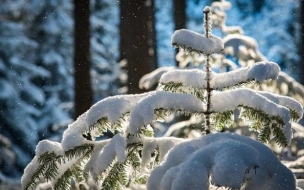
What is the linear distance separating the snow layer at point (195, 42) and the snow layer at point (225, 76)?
0.14 metres

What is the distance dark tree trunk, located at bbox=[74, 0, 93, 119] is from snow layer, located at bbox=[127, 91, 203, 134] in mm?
3934

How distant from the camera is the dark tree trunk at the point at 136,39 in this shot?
535 cm

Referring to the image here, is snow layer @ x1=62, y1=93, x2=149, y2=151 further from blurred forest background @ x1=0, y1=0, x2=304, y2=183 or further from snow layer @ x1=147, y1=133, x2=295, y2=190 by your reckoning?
blurred forest background @ x1=0, y1=0, x2=304, y2=183

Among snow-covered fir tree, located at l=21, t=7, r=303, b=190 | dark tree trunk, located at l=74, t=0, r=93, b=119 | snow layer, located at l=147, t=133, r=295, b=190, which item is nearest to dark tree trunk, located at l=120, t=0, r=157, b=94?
dark tree trunk, located at l=74, t=0, r=93, b=119

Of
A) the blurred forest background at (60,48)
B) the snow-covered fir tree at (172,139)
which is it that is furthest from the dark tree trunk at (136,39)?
the snow-covered fir tree at (172,139)

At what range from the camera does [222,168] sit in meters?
1.19

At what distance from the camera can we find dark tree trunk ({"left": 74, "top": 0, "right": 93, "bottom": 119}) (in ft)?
18.1

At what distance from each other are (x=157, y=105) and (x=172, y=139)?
0.22 m

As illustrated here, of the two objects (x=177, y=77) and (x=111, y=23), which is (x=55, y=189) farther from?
(x=111, y=23)

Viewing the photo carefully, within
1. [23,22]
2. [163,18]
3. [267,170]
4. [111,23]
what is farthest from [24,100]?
[267,170]

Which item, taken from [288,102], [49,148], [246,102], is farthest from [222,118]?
[49,148]

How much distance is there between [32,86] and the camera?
368 inches

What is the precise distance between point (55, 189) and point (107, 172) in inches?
10.4

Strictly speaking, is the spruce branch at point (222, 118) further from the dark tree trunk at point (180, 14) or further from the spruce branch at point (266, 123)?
the dark tree trunk at point (180, 14)
